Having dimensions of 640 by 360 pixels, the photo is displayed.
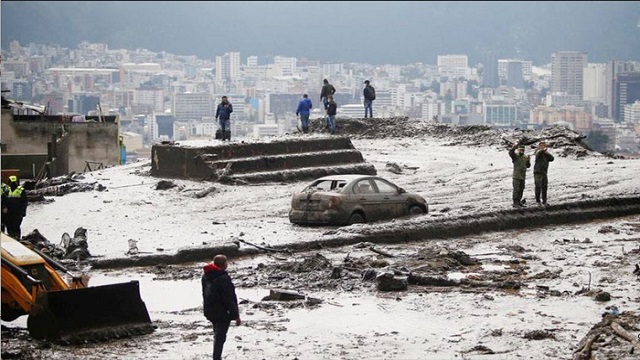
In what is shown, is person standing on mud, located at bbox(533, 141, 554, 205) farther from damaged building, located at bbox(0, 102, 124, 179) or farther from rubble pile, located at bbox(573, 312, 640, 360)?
damaged building, located at bbox(0, 102, 124, 179)

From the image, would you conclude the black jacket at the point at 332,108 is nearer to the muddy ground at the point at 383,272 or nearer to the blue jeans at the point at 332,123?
the blue jeans at the point at 332,123

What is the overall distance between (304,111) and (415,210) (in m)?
16.7

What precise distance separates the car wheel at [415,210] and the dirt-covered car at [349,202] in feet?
0.08

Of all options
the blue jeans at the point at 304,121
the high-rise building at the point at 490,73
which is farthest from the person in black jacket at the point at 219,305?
the high-rise building at the point at 490,73

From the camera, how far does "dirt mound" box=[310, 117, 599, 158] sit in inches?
1673

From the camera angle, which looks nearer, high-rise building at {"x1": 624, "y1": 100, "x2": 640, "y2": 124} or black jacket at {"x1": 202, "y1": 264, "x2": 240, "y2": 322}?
black jacket at {"x1": 202, "y1": 264, "x2": 240, "y2": 322}

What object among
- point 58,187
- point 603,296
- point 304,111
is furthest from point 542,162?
point 304,111

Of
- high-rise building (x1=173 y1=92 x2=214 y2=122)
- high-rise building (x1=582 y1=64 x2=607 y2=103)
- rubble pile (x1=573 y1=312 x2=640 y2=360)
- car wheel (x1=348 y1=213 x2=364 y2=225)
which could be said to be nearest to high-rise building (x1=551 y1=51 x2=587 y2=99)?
high-rise building (x1=582 y1=64 x2=607 y2=103)

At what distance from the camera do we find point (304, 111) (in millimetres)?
45312

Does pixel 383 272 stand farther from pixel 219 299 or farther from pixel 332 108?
pixel 332 108

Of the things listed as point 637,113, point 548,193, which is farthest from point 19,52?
point 548,193

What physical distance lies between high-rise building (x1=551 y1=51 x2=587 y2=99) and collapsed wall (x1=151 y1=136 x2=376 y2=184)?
3214 cm

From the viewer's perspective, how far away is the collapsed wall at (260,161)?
3625 cm

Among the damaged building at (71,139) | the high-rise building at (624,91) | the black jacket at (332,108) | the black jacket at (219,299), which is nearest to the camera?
the black jacket at (219,299)
